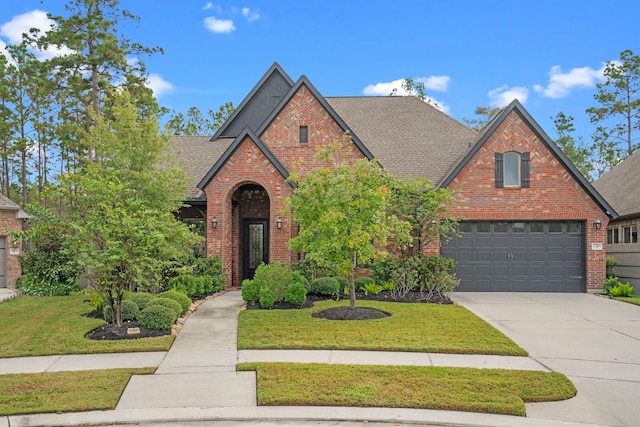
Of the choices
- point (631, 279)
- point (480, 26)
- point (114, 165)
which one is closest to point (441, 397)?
point (114, 165)

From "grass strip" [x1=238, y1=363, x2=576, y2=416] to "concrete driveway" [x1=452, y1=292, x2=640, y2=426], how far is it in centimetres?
31

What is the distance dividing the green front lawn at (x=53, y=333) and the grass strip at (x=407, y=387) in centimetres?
267

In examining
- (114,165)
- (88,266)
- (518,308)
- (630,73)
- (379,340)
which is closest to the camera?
(379,340)

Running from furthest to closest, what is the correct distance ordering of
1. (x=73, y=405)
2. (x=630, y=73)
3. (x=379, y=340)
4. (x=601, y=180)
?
(x=630, y=73) < (x=601, y=180) < (x=379, y=340) < (x=73, y=405)

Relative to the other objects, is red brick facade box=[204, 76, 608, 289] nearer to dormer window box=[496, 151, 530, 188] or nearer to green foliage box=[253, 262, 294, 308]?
dormer window box=[496, 151, 530, 188]

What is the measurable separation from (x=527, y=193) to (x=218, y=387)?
13839 millimetres

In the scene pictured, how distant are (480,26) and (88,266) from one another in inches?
586

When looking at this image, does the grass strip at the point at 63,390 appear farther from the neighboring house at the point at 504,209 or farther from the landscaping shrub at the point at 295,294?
the neighboring house at the point at 504,209

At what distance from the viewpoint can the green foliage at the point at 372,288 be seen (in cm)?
1538

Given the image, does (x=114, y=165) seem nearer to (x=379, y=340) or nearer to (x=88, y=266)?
(x=88, y=266)

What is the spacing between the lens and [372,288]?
1544cm

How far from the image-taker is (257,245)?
19.8 meters

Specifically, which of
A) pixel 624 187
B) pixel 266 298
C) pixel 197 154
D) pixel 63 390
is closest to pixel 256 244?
pixel 197 154

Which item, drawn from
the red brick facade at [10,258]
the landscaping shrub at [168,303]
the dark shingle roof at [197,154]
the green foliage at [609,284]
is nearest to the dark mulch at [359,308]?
the landscaping shrub at [168,303]
